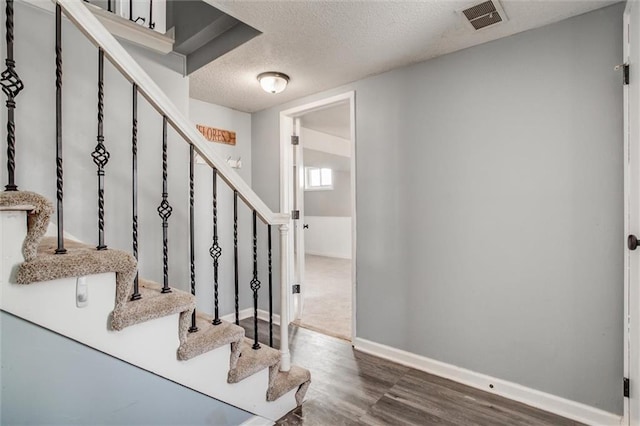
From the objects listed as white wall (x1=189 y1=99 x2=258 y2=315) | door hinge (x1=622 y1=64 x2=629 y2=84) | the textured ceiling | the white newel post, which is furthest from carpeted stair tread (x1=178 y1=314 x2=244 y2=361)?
door hinge (x1=622 y1=64 x2=629 y2=84)

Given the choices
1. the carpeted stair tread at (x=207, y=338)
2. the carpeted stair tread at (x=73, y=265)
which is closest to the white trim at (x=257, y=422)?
the carpeted stair tread at (x=207, y=338)

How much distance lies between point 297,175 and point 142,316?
2438 millimetres

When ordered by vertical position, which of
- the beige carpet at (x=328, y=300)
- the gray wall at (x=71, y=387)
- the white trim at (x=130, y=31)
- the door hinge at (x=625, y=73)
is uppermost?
the white trim at (x=130, y=31)

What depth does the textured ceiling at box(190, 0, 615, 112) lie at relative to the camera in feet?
5.80

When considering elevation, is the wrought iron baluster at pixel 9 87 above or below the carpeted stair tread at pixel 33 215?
above

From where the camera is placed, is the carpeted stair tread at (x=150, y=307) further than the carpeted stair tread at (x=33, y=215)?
Yes

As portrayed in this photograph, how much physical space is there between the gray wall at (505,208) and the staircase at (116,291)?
113 centimetres

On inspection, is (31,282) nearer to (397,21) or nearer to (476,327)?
(397,21)

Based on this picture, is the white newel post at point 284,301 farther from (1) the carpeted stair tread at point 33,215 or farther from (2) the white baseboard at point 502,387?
(1) the carpeted stair tread at point 33,215

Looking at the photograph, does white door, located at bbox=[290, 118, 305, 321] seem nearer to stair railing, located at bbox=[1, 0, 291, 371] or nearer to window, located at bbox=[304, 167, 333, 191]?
stair railing, located at bbox=[1, 0, 291, 371]

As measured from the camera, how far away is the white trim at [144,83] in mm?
1143

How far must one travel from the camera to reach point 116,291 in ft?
3.81

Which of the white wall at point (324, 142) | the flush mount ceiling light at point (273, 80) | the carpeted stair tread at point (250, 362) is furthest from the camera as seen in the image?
the white wall at point (324, 142)

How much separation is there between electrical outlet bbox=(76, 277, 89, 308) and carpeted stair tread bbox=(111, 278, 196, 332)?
0.11 m
